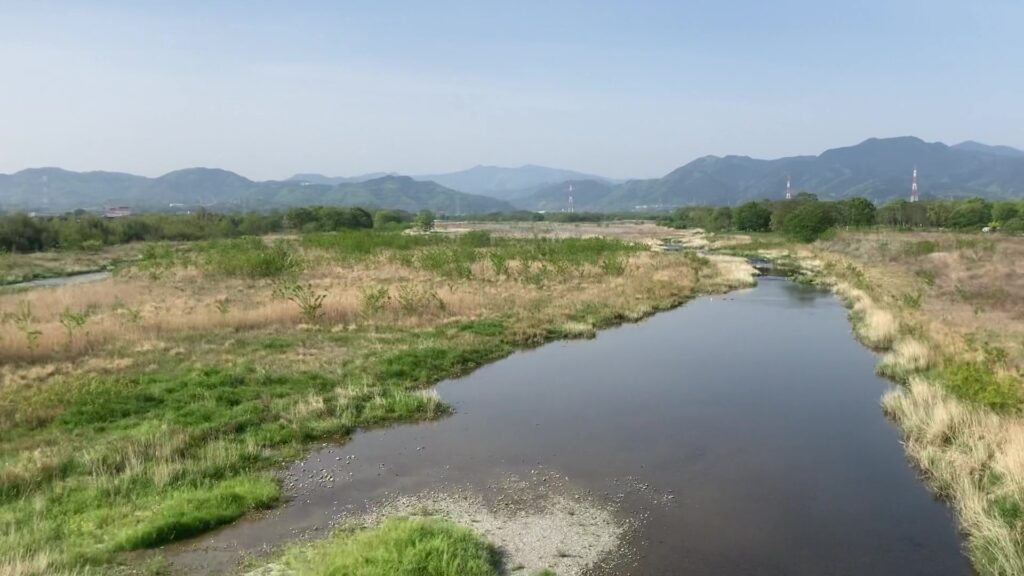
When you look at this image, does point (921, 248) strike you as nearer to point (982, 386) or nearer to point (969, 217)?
point (982, 386)

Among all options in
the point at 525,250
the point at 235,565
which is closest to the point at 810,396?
the point at 235,565

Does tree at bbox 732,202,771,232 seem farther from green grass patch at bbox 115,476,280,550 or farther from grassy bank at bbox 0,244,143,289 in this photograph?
green grass patch at bbox 115,476,280,550

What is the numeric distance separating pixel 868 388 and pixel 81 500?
21.0m

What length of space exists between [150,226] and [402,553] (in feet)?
346

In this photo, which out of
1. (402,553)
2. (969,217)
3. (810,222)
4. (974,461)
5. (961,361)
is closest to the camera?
(402,553)

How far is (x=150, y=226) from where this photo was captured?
3841 inches

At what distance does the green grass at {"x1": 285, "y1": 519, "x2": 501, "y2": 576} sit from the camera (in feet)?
28.7

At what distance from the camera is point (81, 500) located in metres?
11.0

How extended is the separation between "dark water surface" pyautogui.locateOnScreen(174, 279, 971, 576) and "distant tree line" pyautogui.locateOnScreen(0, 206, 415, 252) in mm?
77223

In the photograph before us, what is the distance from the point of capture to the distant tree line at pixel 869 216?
79062mm

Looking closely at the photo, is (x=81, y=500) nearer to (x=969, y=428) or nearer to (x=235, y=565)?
(x=235, y=565)

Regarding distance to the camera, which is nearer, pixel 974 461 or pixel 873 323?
pixel 974 461

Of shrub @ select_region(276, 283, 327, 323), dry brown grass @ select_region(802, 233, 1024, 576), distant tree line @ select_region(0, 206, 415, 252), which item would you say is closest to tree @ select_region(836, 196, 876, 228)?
dry brown grass @ select_region(802, 233, 1024, 576)

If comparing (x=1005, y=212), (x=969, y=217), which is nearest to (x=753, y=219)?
(x=969, y=217)
